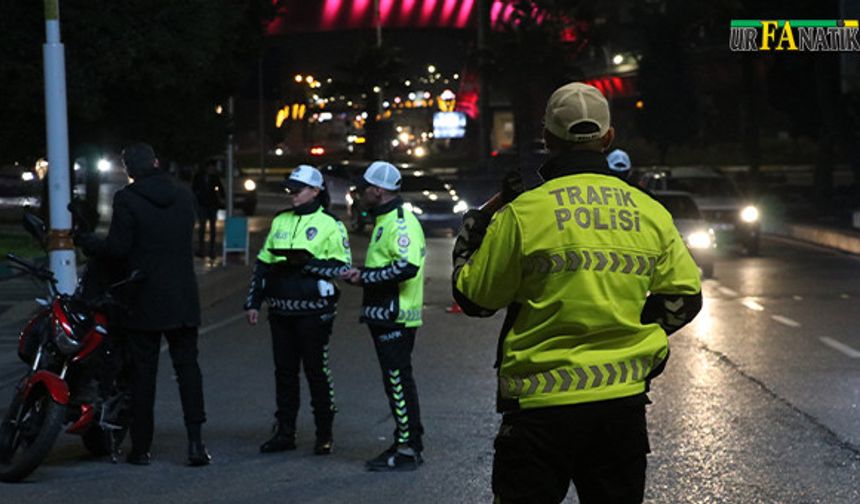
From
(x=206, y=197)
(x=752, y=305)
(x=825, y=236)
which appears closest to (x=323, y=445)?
(x=752, y=305)

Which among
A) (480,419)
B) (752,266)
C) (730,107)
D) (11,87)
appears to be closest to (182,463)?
(480,419)

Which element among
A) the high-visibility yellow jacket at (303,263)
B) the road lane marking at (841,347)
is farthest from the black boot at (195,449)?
the road lane marking at (841,347)

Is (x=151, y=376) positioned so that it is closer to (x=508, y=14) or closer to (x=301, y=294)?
(x=301, y=294)

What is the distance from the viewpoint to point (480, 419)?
11.3 meters

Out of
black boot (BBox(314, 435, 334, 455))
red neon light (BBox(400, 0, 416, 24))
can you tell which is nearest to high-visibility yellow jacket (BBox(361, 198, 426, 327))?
black boot (BBox(314, 435, 334, 455))

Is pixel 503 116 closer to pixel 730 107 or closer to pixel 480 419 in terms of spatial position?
pixel 730 107

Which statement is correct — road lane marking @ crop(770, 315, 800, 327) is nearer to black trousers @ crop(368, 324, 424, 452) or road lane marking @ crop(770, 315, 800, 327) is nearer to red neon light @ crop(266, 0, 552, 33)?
black trousers @ crop(368, 324, 424, 452)

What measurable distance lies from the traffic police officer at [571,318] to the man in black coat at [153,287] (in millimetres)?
4783

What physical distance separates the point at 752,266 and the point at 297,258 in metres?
18.4

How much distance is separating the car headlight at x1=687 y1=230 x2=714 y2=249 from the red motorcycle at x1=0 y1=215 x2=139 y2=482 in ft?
50.3

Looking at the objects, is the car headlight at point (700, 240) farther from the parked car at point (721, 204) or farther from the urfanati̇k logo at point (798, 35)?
the urfanati̇k logo at point (798, 35)

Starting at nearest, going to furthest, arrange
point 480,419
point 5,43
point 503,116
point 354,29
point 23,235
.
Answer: point 480,419 < point 5,43 < point 23,235 < point 354,29 < point 503,116

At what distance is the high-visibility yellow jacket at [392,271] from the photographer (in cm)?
941

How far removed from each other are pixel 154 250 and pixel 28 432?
1.25 metres
